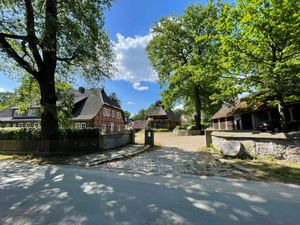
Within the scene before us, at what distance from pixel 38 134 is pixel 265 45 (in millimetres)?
15847

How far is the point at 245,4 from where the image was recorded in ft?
29.4

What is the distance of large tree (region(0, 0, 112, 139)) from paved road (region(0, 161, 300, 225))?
302 inches

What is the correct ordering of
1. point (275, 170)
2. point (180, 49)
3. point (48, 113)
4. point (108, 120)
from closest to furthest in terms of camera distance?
point (275, 170) < point (48, 113) < point (180, 49) < point (108, 120)

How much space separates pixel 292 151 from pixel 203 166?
417cm

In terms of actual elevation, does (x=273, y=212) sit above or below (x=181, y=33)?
below

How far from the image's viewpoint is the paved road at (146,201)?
11.3 ft

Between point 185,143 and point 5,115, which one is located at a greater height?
point 5,115

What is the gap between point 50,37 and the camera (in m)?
10.5

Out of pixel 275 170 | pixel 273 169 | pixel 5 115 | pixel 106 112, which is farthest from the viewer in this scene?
pixel 5 115

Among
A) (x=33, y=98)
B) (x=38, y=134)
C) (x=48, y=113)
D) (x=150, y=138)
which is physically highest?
(x=33, y=98)

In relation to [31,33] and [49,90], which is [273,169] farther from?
[31,33]

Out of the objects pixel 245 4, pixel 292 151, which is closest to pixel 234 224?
pixel 292 151

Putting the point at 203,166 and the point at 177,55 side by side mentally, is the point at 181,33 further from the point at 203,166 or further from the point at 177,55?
the point at 203,166

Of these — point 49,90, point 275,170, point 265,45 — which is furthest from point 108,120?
point 275,170
